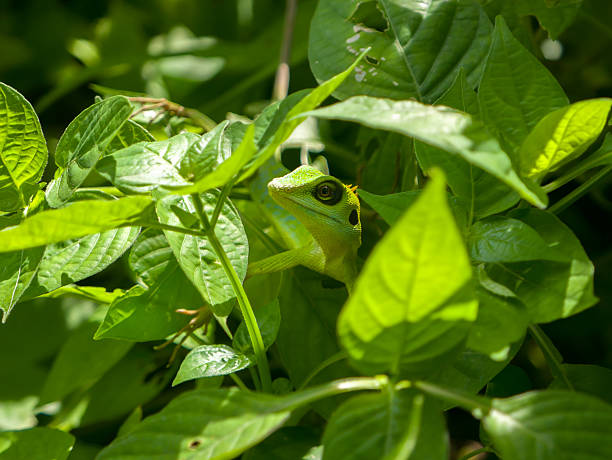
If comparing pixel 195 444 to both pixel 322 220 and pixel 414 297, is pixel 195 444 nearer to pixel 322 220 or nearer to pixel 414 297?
pixel 414 297

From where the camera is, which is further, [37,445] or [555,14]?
[555,14]

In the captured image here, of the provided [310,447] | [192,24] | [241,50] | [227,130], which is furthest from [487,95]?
[192,24]

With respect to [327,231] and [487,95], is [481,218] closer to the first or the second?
[487,95]

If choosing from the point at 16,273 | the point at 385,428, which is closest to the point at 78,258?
the point at 16,273

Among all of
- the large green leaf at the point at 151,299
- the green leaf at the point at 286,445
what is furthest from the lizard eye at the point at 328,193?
the green leaf at the point at 286,445

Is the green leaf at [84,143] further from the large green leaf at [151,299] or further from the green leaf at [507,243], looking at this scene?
the green leaf at [507,243]

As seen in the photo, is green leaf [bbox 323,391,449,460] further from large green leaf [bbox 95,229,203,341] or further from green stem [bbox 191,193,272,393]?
large green leaf [bbox 95,229,203,341]

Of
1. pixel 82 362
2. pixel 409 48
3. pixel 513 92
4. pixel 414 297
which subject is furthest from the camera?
pixel 82 362
